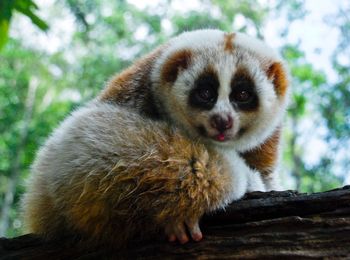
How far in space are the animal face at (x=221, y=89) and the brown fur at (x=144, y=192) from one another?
60cm

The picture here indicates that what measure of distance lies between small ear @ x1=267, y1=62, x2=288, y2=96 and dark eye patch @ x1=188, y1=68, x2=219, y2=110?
0.54 m

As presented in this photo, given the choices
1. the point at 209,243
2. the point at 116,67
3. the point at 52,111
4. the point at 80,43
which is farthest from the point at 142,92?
the point at 80,43

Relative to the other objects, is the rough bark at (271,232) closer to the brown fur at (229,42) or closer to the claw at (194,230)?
the claw at (194,230)

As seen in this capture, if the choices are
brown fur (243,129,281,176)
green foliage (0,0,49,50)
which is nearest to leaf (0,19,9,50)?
green foliage (0,0,49,50)

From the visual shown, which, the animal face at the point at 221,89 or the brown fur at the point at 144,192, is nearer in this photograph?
the brown fur at the point at 144,192

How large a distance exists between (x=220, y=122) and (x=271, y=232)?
874 millimetres

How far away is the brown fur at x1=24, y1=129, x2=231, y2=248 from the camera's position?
253 centimetres

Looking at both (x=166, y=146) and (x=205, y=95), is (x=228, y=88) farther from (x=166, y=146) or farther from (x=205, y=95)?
(x=166, y=146)

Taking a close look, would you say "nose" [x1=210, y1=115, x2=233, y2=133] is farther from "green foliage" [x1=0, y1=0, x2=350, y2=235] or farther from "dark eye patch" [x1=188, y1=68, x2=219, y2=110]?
"green foliage" [x1=0, y1=0, x2=350, y2=235]

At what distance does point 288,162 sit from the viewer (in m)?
15.1

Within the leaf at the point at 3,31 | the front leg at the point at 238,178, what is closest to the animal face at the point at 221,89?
the front leg at the point at 238,178

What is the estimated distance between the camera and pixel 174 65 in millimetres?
3568

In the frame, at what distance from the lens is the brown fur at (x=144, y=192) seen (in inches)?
99.7

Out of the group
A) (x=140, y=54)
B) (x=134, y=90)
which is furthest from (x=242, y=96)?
(x=140, y=54)
